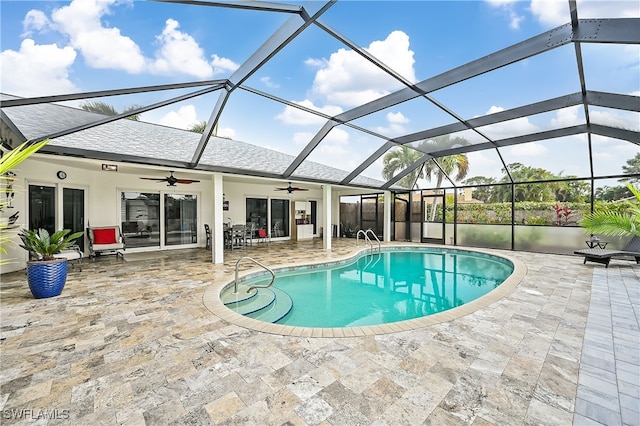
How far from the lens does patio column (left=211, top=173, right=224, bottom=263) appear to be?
26.3 feet

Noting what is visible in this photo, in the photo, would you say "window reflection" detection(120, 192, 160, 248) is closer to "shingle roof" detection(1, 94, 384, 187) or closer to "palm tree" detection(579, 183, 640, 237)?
"shingle roof" detection(1, 94, 384, 187)

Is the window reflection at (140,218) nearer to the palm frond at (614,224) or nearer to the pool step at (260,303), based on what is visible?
the pool step at (260,303)

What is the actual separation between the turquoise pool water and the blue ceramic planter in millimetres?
3302

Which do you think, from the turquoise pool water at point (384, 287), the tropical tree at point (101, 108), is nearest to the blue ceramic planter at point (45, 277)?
the tropical tree at point (101, 108)

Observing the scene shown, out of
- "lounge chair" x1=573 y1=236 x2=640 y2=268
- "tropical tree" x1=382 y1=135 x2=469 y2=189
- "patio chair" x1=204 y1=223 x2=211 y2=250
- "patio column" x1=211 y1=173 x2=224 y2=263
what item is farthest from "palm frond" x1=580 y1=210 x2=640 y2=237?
"patio chair" x1=204 y1=223 x2=211 y2=250

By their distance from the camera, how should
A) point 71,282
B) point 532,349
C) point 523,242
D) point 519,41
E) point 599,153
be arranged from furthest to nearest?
point 523,242 → point 599,153 → point 71,282 → point 519,41 → point 532,349

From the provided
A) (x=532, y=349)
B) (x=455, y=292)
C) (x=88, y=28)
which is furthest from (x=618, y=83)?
(x=88, y=28)

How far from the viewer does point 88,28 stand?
3.42m

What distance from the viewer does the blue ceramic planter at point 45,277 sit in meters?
4.70

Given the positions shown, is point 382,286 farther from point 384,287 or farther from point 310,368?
point 310,368

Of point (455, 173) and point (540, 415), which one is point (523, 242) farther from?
point (540, 415)

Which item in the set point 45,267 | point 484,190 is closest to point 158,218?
point 45,267

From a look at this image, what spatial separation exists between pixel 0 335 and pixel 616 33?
29.3 feet

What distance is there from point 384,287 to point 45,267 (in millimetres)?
6721
